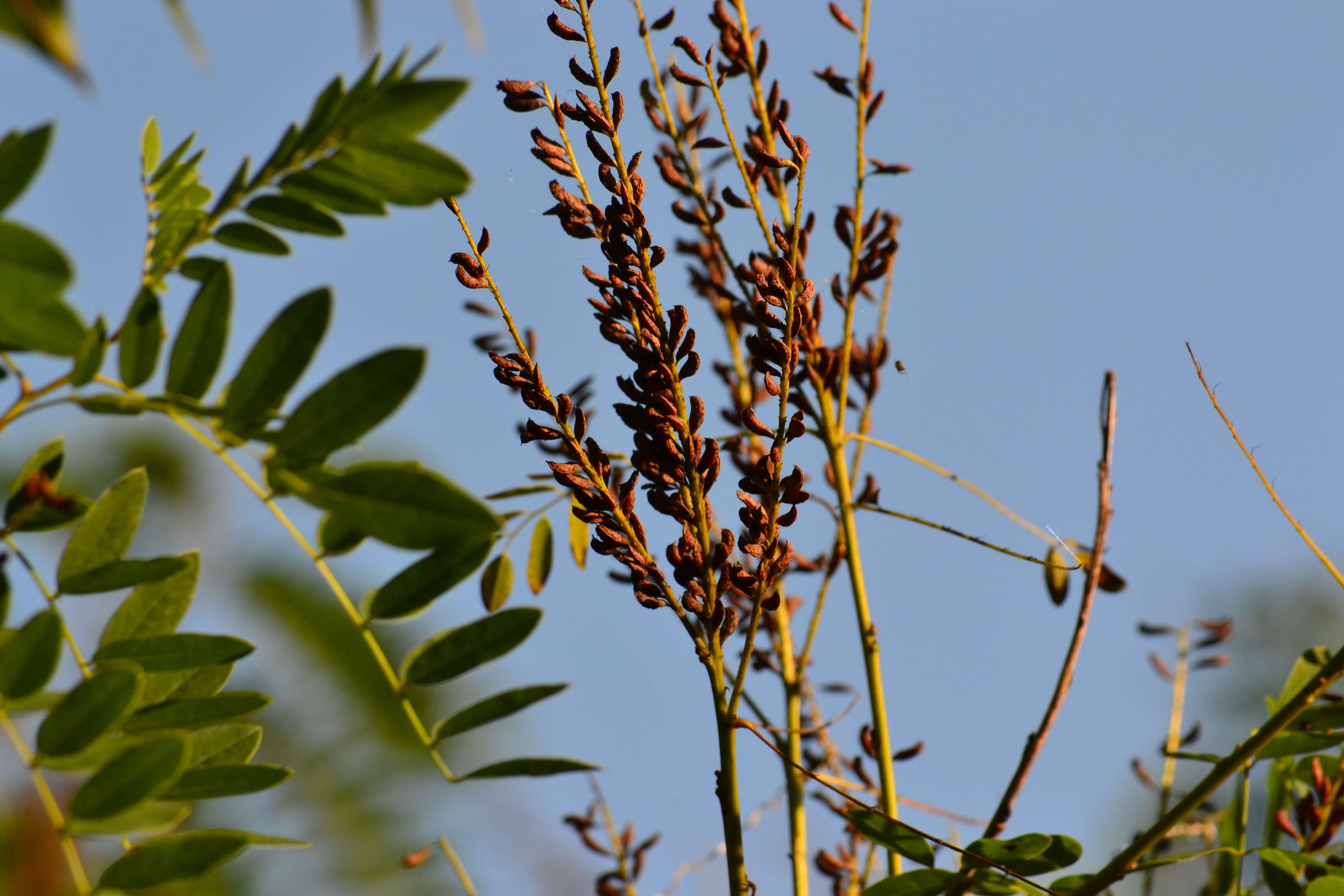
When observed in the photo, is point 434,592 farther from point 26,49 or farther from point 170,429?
point 170,429

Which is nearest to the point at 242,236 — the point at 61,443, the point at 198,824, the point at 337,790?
the point at 61,443

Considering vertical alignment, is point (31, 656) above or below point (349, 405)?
below

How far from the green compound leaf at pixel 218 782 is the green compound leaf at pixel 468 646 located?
0.44 ft

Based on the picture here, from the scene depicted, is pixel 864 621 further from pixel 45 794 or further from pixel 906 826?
pixel 45 794

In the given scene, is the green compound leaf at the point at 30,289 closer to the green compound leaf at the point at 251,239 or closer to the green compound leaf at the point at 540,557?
the green compound leaf at the point at 251,239

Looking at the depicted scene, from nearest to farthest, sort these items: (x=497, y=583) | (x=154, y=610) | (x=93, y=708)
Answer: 1. (x=93, y=708)
2. (x=154, y=610)
3. (x=497, y=583)

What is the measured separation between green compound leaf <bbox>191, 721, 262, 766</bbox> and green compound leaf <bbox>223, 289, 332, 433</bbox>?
0.24 meters

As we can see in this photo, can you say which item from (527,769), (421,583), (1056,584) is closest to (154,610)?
(421,583)

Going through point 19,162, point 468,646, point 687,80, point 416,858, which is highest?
point 687,80

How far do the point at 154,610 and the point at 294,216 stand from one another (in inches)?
11.2

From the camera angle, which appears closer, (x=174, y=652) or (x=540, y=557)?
(x=174, y=652)

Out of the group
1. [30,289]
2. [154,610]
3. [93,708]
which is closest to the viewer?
[30,289]

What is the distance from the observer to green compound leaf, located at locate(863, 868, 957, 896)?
2.29 feet

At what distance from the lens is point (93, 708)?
59 cm
